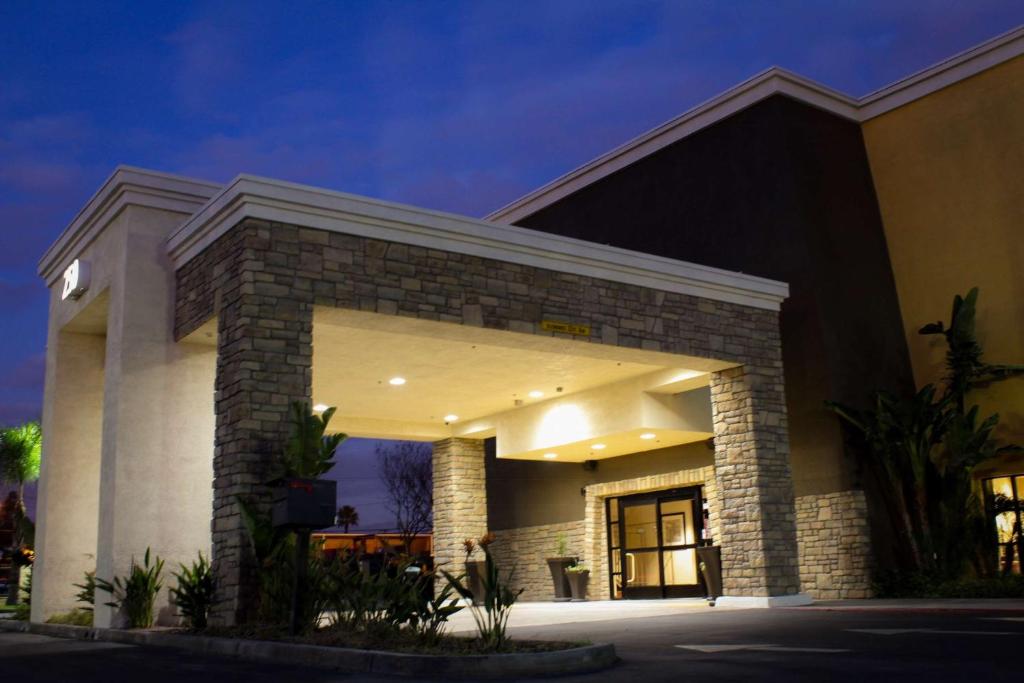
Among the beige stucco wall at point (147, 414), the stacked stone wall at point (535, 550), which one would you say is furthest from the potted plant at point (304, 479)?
the stacked stone wall at point (535, 550)

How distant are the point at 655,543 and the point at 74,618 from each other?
11690 mm

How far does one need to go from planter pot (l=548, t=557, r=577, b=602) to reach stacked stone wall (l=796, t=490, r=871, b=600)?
18.6 feet

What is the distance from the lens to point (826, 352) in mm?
18031

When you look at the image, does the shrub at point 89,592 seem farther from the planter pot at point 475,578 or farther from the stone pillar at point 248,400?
the planter pot at point 475,578

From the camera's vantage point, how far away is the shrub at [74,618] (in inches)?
571

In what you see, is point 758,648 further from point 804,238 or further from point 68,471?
point 68,471

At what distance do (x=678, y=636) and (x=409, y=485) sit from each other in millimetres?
40279

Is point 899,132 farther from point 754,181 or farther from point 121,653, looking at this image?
point 121,653

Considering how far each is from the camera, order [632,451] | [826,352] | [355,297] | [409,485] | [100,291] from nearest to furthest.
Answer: [355,297] < [100,291] < [826,352] < [632,451] < [409,485]

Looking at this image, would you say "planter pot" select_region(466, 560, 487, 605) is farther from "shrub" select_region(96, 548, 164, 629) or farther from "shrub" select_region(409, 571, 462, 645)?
"shrub" select_region(409, 571, 462, 645)

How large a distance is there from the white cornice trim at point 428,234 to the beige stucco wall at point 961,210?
4796mm

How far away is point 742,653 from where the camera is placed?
8117 millimetres

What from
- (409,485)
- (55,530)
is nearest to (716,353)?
(55,530)

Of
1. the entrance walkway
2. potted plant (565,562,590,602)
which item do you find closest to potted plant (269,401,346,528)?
the entrance walkway
